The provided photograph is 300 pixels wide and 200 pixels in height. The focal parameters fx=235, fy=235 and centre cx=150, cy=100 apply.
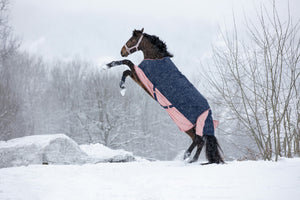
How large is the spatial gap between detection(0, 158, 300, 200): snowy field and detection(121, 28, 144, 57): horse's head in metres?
2.20

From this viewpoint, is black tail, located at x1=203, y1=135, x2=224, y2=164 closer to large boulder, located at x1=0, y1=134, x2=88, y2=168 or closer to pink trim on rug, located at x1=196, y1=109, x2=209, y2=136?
pink trim on rug, located at x1=196, y1=109, x2=209, y2=136

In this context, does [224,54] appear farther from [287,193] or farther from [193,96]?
[287,193]

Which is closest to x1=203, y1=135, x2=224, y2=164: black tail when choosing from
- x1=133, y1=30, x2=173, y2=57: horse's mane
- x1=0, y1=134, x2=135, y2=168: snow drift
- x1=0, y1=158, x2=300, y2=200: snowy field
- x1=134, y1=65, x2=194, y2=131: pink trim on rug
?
x1=134, y1=65, x2=194, y2=131: pink trim on rug

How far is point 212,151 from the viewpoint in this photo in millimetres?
3814

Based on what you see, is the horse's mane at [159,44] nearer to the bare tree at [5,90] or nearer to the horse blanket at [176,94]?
the horse blanket at [176,94]

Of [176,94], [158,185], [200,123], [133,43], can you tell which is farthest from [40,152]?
[158,185]

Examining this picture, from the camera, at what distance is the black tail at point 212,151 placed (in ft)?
12.4

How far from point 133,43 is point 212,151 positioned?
2.30m

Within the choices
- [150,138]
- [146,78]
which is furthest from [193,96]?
[150,138]

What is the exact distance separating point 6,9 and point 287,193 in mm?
11407

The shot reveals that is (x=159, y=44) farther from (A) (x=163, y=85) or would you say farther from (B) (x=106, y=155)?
(B) (x=106, y=155)

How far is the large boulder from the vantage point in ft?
19.4

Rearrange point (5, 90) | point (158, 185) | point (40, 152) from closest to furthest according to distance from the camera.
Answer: point (158, 185) < point (40, 152) < point (5, 90)

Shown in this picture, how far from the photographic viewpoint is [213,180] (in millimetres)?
2518
